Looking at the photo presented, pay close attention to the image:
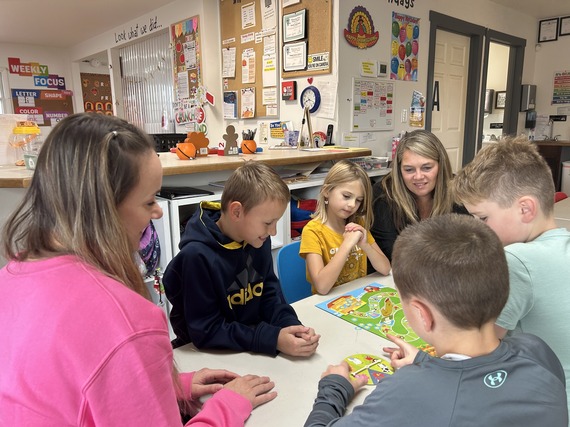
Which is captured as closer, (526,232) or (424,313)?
(424,313)

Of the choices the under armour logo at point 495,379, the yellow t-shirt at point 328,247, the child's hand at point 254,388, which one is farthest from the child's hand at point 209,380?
the yellow t-shirt at point 328,247

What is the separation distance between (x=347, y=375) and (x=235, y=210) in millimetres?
550

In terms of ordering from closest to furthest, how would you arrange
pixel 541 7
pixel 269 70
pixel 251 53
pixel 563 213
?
1. pixel 563 213
2. pixel 269 70
3. pixel 251 53
4. pixel 541 7

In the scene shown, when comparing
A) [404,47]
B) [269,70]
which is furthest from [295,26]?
[404,47]

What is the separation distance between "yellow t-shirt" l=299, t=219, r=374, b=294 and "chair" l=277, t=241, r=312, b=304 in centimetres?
4

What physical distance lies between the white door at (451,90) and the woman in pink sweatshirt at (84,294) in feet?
13.1

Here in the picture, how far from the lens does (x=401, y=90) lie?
3.59 metres

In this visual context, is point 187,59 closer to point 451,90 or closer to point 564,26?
point 451,90

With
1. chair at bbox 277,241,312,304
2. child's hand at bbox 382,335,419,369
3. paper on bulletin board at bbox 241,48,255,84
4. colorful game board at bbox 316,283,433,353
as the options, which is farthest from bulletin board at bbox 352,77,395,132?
child's hand at bbox 382,335,419,369

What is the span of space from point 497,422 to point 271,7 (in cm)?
347

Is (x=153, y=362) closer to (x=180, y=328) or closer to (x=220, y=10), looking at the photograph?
(x=180, y=328)

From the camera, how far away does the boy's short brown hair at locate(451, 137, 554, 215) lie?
99 centimetres

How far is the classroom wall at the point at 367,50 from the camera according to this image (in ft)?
10.3

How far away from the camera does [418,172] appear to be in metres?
1.82
